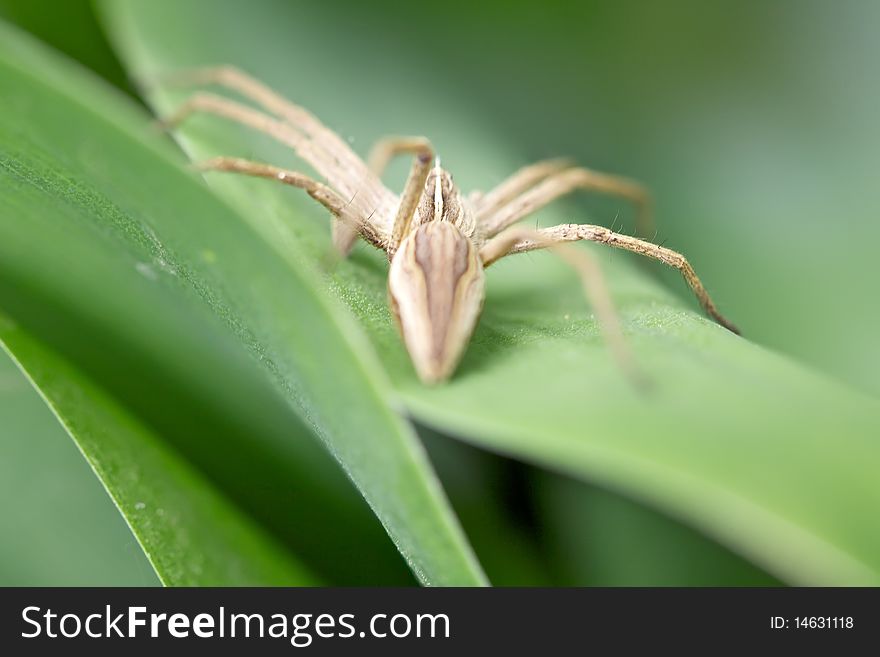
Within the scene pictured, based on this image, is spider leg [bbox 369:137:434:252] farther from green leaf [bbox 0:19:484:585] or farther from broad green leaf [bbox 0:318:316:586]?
broad green leaf [bbox 0:318:316:586]

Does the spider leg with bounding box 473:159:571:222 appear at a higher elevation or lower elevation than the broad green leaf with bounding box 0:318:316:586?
higher

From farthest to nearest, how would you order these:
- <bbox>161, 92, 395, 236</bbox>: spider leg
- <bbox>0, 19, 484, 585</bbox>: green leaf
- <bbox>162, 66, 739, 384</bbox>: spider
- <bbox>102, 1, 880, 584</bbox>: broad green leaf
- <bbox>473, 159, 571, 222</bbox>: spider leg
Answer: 1. <bbox>473, 159, 571, 222</bbox>: spider leg
2. <bbox>161, 92, 395, 236</bbox>: spider leg
3. <bbox>162, 66, 739, 384</bbox>: spider
4. <bbox>0, 19, 484, 585</bbox>: green leaf
5. <bbox>102, 1, 880, 584</bbox>: broad green leaf

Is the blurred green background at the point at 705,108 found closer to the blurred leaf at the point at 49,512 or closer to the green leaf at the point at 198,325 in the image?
the green leaf at the point at 198,325

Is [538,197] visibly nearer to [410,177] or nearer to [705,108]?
[410,177]

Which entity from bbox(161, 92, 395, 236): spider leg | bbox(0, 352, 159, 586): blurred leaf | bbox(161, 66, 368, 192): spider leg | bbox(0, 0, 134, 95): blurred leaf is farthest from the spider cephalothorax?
bbox(0, 0, 134, 95): blurred leaf

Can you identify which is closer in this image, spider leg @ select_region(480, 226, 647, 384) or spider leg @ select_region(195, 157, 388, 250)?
spider leg @ select_region(480, 226, 647, 384)

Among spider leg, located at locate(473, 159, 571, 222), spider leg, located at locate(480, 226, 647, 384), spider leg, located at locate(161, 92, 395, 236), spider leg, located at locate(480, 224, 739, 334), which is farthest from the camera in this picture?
spider leg, located at locate(473, 159, 571, 222)

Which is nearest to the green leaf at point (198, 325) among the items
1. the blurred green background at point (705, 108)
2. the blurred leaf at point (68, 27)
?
the blurred leaf at point (68, 27)
